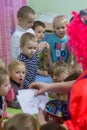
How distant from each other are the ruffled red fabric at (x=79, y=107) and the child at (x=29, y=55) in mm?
1417

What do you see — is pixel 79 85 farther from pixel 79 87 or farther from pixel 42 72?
pixel 42 72

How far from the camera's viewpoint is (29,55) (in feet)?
9.15

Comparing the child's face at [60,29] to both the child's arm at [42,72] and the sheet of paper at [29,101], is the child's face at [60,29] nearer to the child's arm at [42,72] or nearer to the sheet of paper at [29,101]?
the child's arm at [42,72]

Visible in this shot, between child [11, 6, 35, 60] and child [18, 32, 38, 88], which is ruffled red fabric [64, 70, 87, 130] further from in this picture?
child [11, 6, 35, 60]

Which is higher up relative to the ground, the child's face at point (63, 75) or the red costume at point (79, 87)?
the red costume at point (79, 87)

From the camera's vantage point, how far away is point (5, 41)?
3166 millimetres

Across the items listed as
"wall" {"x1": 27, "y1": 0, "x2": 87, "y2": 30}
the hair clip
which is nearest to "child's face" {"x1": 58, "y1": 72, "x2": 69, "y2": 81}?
the hair clip

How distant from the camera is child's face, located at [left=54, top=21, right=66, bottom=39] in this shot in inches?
128

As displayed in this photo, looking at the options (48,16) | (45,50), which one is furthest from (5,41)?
(48,16)

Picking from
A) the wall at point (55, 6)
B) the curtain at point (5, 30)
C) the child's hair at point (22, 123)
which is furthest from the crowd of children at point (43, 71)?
the wall at point (55, 6)

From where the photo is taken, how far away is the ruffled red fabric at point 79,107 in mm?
1303

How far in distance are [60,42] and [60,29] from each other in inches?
5.7

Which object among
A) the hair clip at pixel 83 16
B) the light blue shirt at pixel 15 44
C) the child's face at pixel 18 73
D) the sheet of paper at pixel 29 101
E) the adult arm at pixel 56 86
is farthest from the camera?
the light blue shirt at pixel 15 44

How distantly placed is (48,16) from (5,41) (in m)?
1.43
